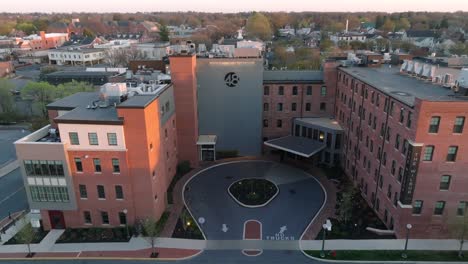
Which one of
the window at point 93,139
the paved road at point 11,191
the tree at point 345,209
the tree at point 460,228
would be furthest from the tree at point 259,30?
the tree at point 460,228

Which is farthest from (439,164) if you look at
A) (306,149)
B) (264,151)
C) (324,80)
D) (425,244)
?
(264,151)

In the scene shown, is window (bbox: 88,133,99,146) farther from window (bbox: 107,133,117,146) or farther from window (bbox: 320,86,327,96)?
window (bbox: 320,86,327,96)

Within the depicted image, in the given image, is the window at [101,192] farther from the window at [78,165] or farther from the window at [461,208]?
the window at [461,208]

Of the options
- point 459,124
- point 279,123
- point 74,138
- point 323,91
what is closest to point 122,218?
point 74,138

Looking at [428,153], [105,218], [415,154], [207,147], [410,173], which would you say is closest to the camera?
[415,154]

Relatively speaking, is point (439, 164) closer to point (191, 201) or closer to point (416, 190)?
point (416, 190)

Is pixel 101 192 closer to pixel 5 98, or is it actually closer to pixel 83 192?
pixel 83 192

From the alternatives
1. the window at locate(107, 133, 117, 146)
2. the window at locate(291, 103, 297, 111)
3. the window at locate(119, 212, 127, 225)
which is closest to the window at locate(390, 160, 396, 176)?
the window at locate(291, 103, 297, 111)
